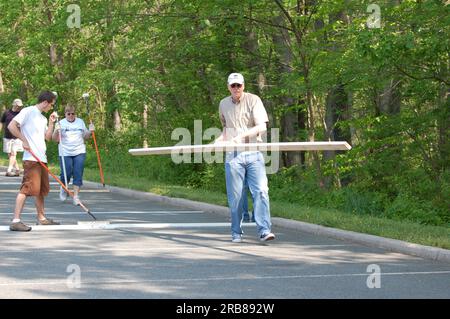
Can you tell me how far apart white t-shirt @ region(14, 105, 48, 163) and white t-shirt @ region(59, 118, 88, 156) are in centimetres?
509

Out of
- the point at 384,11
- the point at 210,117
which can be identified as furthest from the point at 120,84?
the point at 384,11

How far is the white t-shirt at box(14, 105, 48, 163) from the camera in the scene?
547 inches

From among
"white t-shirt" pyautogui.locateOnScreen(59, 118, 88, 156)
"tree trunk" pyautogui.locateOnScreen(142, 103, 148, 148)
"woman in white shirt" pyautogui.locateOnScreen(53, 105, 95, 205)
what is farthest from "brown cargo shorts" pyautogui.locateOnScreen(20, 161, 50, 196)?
"tree trunk" pyautogui.locateOnScreen(142, 103, 148, 148)

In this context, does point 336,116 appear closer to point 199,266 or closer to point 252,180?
point 252,180

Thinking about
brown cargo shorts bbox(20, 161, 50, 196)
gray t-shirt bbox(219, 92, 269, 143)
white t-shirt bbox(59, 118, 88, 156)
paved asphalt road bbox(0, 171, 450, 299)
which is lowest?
paved asphalt road bbox(0, 171, 450, 299)

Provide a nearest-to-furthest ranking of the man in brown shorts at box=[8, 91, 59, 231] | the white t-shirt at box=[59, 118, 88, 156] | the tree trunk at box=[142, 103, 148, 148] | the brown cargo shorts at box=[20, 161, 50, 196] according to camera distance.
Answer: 1. the man in brown shorts at box=[8, 91, 59, 231]
2. the brown cargo shorts at box=[20, 161, 50, 196]
3. the white t-shirt at box=[59, 118, 88, 156]
4. the tree trunk at box=[142, 103, 148, 148]

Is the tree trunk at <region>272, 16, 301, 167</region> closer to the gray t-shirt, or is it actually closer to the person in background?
the person in background

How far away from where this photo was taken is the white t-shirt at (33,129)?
1389 centimetres

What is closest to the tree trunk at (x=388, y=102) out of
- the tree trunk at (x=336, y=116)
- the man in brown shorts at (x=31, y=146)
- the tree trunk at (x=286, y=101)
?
the tree trunk at (x=336, y=116)

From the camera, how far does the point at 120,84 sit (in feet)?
110

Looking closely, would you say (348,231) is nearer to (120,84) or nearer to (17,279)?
(17,279)

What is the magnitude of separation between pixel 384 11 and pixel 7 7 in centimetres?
2806

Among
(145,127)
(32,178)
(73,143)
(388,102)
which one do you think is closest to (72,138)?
(73,143)
